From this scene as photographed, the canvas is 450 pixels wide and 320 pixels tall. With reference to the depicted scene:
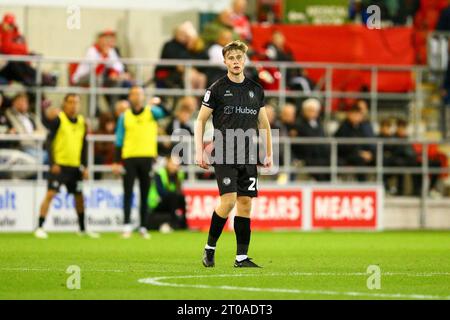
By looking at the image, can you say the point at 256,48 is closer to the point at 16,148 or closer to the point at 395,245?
the point at 16,148

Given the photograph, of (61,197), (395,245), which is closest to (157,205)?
(61,197)

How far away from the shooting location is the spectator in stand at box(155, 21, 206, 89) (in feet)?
80.5

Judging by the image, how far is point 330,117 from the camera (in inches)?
1069

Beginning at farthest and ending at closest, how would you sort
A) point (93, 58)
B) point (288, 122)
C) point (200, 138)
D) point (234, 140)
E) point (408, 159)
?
1. point (408, 159)
2. point (288, 122)
3. point (93, 58)
4. point (200, 138)
5. point (234, 140)

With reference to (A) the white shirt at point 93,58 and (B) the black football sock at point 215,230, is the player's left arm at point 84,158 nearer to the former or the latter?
(A) the white shirt at point 93,58

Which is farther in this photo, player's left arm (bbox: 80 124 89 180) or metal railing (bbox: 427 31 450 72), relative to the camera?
metal railing (bbox: 427 31 450 72)

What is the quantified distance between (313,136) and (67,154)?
20.1ft

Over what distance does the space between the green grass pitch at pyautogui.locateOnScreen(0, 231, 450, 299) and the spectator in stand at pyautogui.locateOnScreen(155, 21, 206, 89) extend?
4.82 meters

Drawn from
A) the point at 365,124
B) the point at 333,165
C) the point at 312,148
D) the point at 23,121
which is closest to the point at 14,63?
the point at 23,121

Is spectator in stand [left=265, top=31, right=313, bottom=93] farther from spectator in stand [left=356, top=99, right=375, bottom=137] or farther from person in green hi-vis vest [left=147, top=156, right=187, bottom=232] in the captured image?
person in green hi-vis vest [left=147, top=156, right=187, bottom=232]

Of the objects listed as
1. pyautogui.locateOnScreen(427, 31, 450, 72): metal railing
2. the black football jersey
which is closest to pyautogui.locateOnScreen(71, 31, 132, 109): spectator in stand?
pyautogui.locateOnScreen(427, 31, 450, 72): metal railing

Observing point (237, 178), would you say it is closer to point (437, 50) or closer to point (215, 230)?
point (215, 230)

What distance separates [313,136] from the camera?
81.5 ft

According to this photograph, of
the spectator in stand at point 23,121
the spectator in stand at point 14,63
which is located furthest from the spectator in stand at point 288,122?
the spectator in stand at point 23,121
